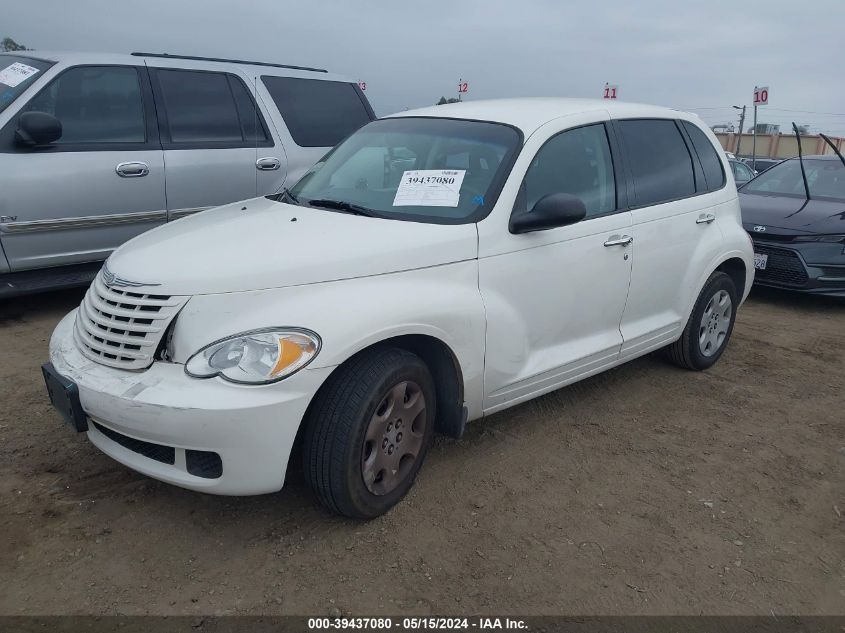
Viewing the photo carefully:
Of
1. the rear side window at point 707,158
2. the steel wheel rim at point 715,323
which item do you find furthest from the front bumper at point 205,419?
the rear side window at point 707,158

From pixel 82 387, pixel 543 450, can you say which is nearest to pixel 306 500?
pixel 82 387

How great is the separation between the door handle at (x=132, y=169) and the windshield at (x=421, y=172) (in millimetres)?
1971

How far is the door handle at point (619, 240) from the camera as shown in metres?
3.72

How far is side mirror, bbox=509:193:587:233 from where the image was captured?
3.20m

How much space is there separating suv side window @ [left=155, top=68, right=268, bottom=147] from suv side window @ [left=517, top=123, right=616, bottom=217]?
330 cm

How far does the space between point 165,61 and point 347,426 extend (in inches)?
172

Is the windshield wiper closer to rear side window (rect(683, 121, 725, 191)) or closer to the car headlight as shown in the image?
the car headlight

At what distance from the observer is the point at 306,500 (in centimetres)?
308

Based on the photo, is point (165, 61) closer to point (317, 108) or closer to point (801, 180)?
point (317, 108)

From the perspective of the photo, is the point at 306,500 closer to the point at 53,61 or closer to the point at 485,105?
the point at 485,105

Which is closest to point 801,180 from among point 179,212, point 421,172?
point 421,172

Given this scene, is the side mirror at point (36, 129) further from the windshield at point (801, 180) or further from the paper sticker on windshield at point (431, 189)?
the windshield at point (801, 180)

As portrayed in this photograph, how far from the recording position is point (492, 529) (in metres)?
2.96

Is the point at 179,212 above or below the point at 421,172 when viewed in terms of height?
below
